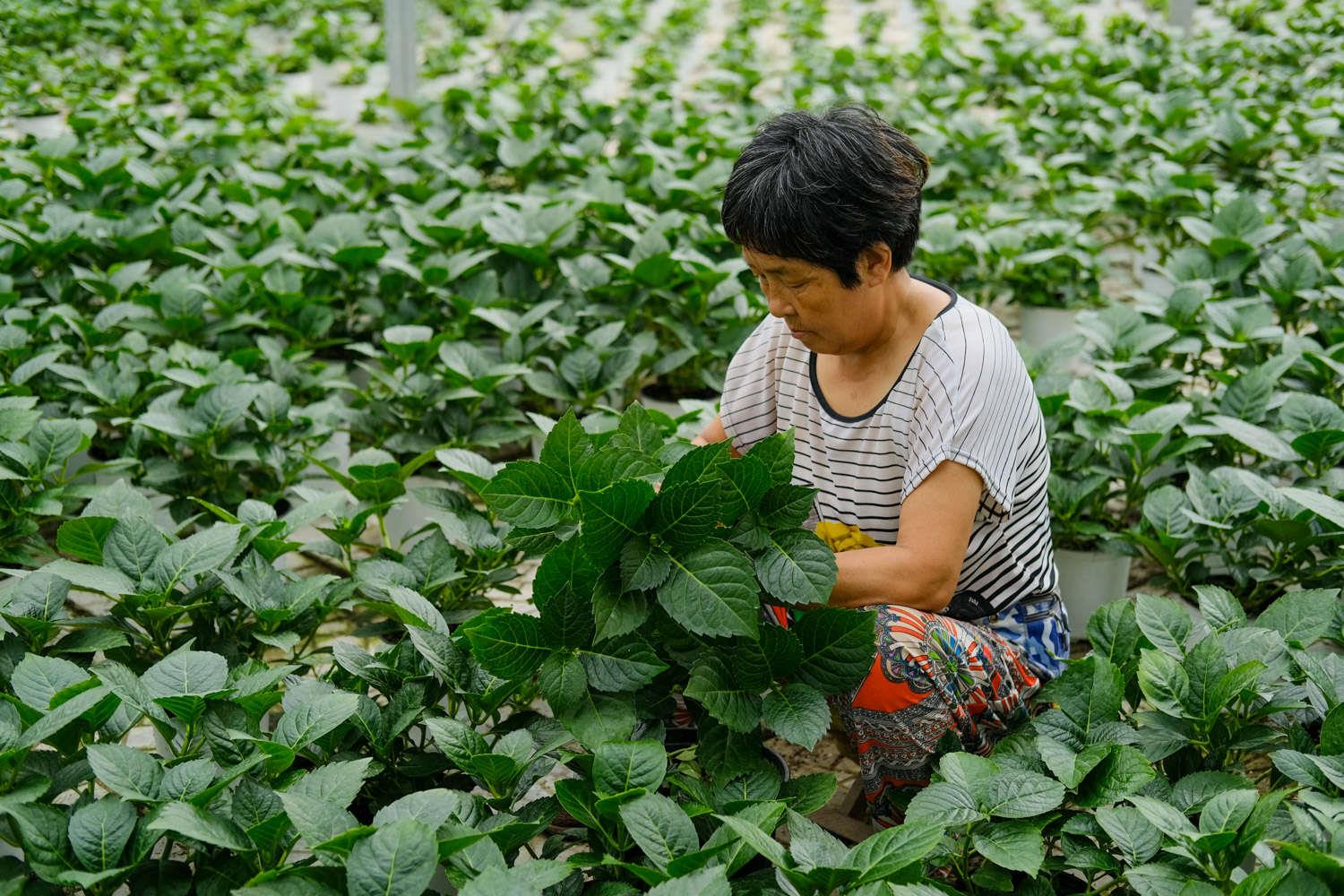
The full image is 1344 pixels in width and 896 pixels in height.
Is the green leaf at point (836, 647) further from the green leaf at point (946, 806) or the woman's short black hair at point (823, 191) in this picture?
the woman's short black hair at point (823, 191)

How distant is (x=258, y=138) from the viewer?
209 inches

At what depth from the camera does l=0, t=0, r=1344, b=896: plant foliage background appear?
165 centimetres

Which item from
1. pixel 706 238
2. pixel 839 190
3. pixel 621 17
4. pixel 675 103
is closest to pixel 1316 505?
pixel 839 190

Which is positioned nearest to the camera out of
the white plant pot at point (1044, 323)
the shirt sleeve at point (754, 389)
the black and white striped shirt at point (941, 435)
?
the black and white striped shirt at point (941, 435)

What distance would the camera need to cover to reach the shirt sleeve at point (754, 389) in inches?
90.7

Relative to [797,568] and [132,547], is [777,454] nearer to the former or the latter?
[797,568]

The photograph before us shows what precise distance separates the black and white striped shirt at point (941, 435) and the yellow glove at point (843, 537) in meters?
0.03

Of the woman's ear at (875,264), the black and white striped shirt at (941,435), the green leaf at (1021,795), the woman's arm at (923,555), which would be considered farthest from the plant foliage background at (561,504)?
the woman's ear at (875,264)

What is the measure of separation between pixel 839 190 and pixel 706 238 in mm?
2031

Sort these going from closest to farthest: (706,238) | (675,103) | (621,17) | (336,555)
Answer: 1. (336,555)
2. (706,238)
3. (675,103)
4. (621,17)

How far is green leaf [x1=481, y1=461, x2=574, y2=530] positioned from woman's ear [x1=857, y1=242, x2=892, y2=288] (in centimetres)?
55

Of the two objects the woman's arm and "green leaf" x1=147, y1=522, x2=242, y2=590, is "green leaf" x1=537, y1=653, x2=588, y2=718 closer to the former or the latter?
the woman's arm

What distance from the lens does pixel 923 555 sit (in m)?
1.95

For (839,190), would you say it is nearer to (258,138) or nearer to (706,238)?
(706,238)
